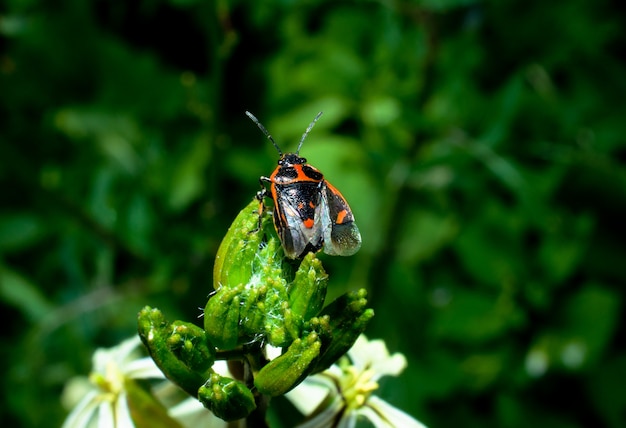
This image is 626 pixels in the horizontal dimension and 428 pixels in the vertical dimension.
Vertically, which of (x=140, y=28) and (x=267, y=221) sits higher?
(x=140, y=28)

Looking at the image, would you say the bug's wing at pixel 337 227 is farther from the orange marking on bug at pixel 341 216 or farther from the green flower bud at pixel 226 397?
the green flower bud at pixel 226 397

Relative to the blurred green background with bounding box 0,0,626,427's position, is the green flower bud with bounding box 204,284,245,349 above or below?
below

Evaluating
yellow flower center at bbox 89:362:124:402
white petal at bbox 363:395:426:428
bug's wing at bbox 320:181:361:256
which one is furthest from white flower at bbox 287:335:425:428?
yellow flower center at bbox 89:362:124:402

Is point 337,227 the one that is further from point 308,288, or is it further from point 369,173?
point 369,173

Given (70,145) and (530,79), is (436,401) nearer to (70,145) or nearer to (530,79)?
(530,79)

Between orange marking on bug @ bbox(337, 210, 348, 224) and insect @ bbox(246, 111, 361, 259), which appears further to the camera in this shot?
orange marking on bug @ bbox(337, 210, 348, 224)

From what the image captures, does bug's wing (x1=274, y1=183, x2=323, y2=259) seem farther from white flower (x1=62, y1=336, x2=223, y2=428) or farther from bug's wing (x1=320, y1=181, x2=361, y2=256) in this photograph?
white flower (x1=62, y1=336, x2=223, y2=428)

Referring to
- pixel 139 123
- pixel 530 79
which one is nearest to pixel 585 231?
pixel 530 79

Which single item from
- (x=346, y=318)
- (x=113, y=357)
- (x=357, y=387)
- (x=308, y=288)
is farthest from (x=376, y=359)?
(x=113, y=357)
